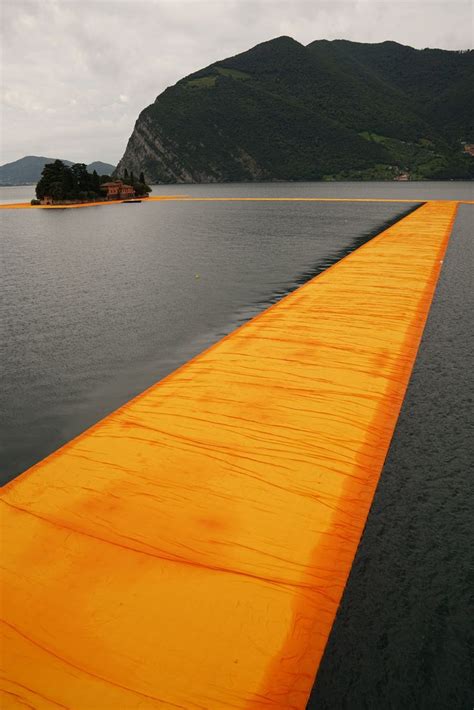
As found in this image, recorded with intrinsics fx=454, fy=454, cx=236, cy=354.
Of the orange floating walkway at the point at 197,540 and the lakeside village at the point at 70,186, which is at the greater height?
the lakeside village at the point at 70,186

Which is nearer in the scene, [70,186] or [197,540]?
[197,540]

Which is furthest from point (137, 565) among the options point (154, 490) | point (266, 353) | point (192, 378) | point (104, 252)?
point (104, 252)

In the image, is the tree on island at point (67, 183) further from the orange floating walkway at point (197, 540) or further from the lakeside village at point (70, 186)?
the orange floating walkway at point (197, 540)

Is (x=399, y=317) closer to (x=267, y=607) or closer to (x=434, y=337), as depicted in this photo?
(x=434, y=337)

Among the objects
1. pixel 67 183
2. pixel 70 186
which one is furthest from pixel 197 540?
pixel 70 186

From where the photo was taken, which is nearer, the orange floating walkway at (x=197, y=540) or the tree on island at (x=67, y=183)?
the orange floating walkway at (x=197, y=540)

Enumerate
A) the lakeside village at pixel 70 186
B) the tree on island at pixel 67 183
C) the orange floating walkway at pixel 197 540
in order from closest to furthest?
the orange floating walkway at pixel 197 540, the tree on island at pixel 67 183, the lakeside village at pixel 70 186

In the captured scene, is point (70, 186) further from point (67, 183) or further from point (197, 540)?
point (197, 540)

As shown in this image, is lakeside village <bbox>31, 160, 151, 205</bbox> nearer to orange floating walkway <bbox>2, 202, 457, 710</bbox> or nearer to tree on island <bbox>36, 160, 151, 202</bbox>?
tree on island <bbox>36, 160, 151, 202</bbox>

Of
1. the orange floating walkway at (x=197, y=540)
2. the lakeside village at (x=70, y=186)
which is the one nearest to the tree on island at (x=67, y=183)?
the lakeside village at (x=70, y=186)
